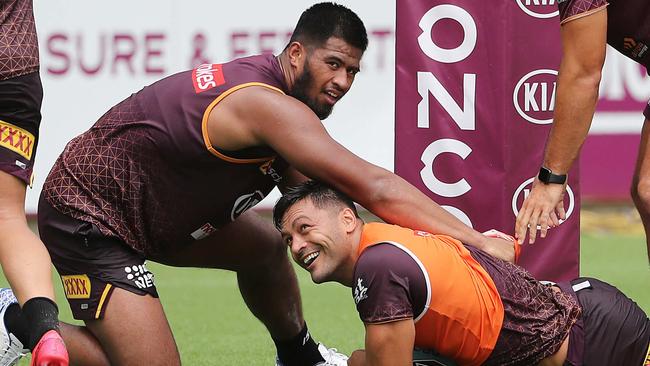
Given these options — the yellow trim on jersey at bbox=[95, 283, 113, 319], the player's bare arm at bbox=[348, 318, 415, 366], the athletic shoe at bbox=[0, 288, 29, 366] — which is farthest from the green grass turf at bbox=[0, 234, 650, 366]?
the player's bare arm at bbox=[348, 318, 415, 366]

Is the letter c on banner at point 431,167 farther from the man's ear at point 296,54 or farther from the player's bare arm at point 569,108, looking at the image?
the man's ear at point 296,54

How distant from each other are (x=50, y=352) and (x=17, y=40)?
4.11 feet

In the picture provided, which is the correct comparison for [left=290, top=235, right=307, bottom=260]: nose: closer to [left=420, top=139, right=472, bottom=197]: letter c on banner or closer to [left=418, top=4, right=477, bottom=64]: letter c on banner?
[left=420, top=139, right=472, bottom=197]: letter c on banner

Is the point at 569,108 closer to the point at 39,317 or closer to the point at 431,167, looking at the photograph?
the point at 431,167

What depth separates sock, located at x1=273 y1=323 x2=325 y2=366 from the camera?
5758 mm

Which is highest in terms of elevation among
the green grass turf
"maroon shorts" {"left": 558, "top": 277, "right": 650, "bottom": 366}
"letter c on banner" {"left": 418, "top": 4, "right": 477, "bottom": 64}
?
"letter c on banner" {"left": 418, "top": 4, "right": 477, "bottom": 64}

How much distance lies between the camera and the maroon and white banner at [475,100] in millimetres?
6090

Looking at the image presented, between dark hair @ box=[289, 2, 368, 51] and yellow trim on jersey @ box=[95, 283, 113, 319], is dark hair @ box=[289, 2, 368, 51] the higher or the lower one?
the higher one

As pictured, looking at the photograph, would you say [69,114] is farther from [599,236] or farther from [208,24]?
[599,236]

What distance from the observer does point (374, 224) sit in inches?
180

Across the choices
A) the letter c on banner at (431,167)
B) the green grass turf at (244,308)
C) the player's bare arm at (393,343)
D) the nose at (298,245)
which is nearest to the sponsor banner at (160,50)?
the green grass turf at (244,308)

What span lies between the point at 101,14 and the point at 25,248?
6.64 metres

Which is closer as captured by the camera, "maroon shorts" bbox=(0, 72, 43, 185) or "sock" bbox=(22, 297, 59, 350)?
"sock" bbox=(22, 297, 59, 350)

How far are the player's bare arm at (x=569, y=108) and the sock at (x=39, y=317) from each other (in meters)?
1.79
